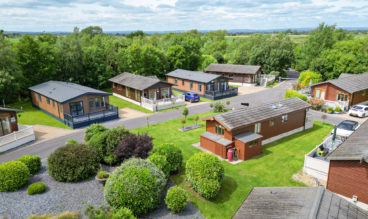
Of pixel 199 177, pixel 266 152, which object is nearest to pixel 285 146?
pixel 266 152

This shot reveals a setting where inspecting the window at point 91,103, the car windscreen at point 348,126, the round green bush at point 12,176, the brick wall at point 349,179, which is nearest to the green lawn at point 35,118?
the window at point 91,103

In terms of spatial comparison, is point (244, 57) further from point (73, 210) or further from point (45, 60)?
point (73, 210)

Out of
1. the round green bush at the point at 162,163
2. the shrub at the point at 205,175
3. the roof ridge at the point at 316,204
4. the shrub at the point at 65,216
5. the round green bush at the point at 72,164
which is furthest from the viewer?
the round green bush at the point at 72,164

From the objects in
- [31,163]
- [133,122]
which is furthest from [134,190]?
[133,122]

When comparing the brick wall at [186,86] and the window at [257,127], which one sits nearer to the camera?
the window at [257,127]

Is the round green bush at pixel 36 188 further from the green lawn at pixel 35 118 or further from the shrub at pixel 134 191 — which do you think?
the green lawn at pixel 35 118

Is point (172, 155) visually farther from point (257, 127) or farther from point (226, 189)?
point (257, 127)

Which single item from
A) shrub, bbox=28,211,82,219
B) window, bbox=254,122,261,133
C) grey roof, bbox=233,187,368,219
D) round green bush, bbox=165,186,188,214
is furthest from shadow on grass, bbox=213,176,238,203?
shrub, bbox=28,211,82,219

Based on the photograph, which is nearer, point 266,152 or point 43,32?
point 266,152
